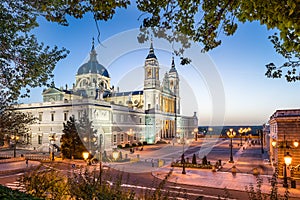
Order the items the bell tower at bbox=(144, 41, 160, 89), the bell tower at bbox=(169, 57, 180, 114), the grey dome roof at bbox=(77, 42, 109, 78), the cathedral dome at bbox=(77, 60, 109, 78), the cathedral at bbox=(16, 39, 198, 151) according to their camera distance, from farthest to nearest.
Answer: the bell tower at bbox=(169, 57, 180, 114) → the bell tower at bbox=(144, 41, 160, 89) → the grey dome roof at bbox=(77, 42, 109, 78) → the cathedral dome at bbox=(77, 60, 109, 78) → the cathedral at bbox=(16, 39, 198, 151)

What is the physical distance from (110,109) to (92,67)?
94.9 feet

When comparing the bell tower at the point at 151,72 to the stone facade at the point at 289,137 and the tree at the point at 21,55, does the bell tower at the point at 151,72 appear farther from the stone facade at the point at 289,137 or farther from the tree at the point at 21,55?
the tree at the point at 21,55

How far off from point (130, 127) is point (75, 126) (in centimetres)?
2673

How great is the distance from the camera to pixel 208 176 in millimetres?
21000

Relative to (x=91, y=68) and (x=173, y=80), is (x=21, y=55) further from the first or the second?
(x=173, y=80)

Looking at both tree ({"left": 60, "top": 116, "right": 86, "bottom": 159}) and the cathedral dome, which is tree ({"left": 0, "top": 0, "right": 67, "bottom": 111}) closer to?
tree ({"left": 60, "top": 116, "right": 86, "bottom": 159})

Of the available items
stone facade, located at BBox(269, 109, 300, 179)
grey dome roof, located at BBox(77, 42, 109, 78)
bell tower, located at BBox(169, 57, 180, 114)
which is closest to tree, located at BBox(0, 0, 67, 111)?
stone facade, located at BBox(269, 109, 300, 179)

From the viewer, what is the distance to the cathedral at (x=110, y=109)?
157 feet

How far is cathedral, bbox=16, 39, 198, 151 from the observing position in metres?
48.0

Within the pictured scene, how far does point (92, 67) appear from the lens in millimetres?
75438

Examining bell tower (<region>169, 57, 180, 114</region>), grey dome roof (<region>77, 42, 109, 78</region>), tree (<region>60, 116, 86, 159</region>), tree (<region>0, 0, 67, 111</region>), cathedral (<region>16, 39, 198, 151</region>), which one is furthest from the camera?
bell tower (<region>169, 57, 180, 114</region>)

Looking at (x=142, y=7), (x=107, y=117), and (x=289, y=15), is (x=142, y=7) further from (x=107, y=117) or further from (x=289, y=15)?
(x=107, y=117)

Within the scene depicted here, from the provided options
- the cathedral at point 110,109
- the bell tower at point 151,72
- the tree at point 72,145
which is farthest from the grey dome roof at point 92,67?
the tree at point 72,145

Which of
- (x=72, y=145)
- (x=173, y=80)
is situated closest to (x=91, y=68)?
(x=173, y=80)
